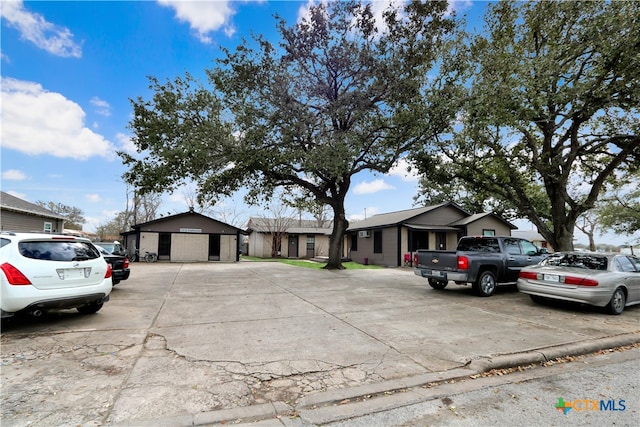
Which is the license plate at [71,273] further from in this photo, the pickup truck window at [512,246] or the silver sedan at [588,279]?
the pickup truck window at [512,246]

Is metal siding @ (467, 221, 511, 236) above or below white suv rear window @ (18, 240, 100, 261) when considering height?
above

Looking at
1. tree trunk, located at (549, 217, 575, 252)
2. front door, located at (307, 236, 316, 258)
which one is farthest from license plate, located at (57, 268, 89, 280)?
front door, located at (307, 236, 316, 258)

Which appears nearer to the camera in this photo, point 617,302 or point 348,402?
point 348,402

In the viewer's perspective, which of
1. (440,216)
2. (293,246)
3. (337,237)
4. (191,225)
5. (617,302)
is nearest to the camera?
(617,302)

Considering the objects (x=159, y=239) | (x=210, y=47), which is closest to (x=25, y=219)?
(x=159, y=239)

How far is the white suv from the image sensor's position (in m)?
5.07

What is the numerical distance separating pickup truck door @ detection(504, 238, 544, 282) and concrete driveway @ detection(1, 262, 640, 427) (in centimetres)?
160

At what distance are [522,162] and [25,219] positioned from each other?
27.0 meters

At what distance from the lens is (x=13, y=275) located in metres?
5.07

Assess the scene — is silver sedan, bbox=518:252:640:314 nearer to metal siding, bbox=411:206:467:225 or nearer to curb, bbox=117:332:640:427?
curb, bbox=117:332:640:427

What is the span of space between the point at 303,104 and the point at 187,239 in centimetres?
1711

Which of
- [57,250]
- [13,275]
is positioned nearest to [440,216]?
[57,250]

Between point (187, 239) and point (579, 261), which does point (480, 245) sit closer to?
point (579, 261)

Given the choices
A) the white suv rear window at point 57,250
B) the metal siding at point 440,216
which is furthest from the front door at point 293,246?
the white suv rear window at point 57,250
